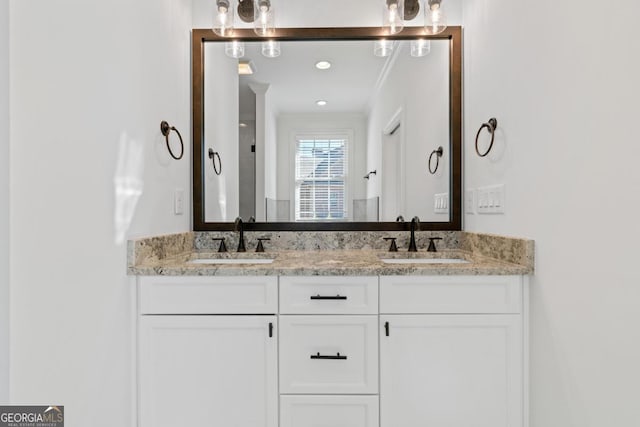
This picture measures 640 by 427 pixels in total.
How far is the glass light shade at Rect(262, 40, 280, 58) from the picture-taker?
1.97 m

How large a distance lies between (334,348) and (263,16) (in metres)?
1.67

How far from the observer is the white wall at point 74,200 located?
1022 millimetres

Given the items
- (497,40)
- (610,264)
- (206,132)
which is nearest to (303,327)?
(610,264)

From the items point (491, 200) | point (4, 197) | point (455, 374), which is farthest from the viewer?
point (491, 200)

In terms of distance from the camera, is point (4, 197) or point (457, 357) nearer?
point (4, 197)

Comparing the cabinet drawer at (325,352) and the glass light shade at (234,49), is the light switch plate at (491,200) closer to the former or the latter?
the cabinet drawer at (325,352)

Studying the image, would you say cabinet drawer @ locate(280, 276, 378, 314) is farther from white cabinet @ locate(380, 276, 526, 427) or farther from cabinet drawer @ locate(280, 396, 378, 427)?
cabinet drawer @ locate(280, 396, 378, 427)

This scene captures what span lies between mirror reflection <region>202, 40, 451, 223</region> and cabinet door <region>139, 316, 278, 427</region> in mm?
752

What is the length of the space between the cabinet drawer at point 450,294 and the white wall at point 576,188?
90 mm

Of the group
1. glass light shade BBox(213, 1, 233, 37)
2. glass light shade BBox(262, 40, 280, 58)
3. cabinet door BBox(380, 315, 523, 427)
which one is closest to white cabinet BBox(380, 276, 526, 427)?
cabinet door BBox(380, 315, 523, 427)

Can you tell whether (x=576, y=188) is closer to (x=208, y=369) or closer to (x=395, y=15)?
(x=395, y=15)

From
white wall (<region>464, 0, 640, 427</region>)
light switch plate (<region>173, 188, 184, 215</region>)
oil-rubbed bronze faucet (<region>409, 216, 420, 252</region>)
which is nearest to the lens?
white wall (<region>464, 0, 640, 427</region>)

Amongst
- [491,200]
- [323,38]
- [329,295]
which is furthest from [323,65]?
[329,295]

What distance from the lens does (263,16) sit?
186 centimetres
